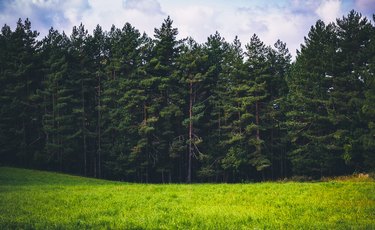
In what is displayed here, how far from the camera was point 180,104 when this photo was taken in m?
51.6

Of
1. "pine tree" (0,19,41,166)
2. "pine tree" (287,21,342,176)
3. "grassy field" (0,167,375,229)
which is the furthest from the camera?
"pine tree" (0,19,41,166)

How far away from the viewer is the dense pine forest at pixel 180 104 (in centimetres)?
4506

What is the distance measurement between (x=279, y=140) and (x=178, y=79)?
1831cm

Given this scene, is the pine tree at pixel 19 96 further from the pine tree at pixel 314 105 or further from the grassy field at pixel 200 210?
the pine tree at pixel 314 105

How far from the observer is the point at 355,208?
13.9 metres

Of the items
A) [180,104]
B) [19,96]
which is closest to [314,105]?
[180,104]

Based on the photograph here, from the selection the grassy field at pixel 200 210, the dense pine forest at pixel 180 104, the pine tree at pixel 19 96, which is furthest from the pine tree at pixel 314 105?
the pine tree at pixel 19 96

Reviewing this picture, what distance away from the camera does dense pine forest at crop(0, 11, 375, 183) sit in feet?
148

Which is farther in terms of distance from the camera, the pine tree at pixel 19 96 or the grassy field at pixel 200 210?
the pine tree at pixel 19 96

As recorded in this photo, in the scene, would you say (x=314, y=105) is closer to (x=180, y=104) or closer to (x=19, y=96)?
(x=180, y=104)

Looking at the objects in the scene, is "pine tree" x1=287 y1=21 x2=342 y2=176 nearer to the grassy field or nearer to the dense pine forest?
the dense pine forest

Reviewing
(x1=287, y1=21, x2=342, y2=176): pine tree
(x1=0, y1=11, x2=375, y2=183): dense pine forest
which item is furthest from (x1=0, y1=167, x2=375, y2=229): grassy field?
(x1=0, y1=11, x2=375, y2=183): dense pine forest

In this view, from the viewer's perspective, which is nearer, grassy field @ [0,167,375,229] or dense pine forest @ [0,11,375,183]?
grassy field @ [0,167,375,229]

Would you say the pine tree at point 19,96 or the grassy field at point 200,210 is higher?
the pine tree at point 19,96
